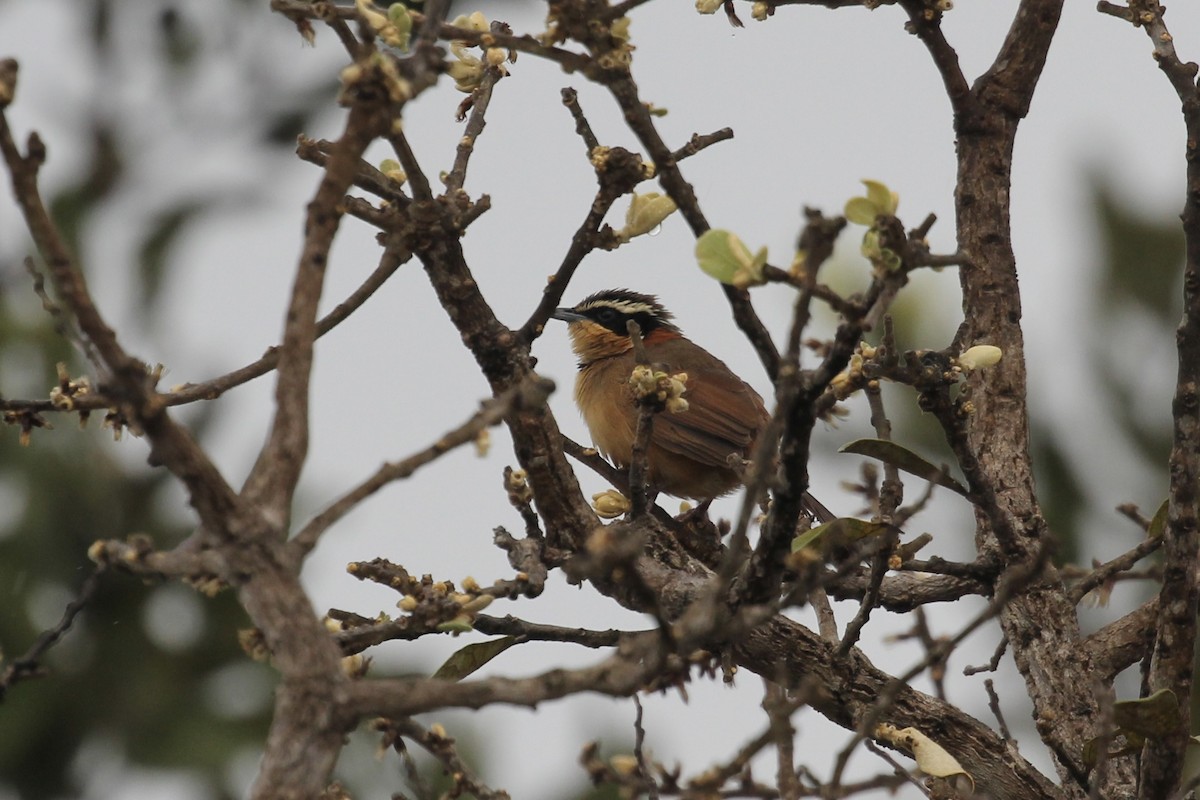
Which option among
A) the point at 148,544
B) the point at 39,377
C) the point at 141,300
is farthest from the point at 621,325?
the point at 148,544

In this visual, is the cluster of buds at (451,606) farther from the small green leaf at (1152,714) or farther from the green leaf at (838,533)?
the small green leaf at (1152,714)

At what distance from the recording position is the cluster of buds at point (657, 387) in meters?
2.94

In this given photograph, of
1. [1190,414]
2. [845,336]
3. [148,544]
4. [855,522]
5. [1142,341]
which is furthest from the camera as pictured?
[1142,341]

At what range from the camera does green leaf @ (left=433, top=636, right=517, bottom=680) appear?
3.29 m

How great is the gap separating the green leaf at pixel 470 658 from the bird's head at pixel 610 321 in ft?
11.7

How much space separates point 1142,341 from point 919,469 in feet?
19.8

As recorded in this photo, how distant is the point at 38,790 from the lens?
22.9 ft

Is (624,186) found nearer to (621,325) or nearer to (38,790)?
(621,325)

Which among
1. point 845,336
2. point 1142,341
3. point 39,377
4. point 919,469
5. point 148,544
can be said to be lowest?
point 148,544

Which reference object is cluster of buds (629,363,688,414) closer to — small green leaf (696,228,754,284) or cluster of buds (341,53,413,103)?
small green leaf (696,228,754,284)

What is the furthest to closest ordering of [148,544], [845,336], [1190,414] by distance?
[1190,414] < [845,336] < [148,544]

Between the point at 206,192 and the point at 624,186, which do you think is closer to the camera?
the point at 624,186

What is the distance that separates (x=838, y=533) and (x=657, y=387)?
527 mm

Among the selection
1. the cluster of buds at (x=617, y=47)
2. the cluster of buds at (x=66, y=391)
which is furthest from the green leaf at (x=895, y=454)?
the cluster of buds at (x=66, y=391)
